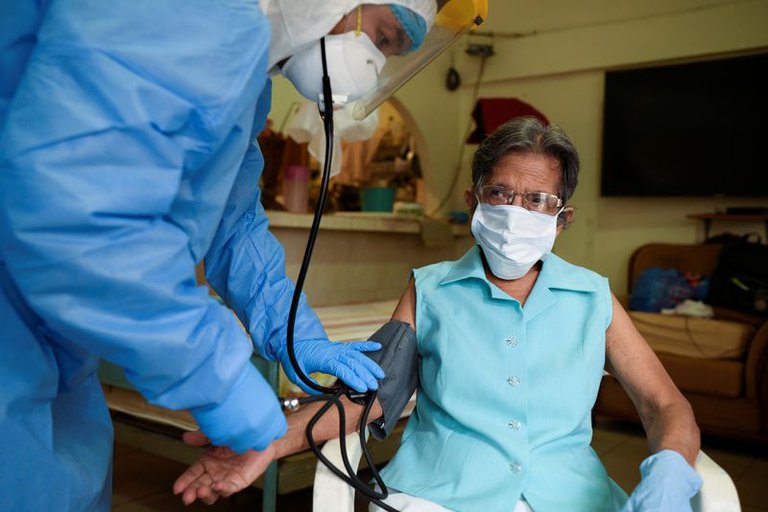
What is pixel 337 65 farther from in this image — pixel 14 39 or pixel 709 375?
pixel 709 375

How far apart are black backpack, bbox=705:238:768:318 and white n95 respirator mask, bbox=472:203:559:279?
278cm

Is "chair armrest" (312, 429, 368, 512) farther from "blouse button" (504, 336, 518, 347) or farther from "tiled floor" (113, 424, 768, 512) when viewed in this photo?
"tiled floor" (113, 424, 768, 512)

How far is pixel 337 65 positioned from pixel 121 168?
45 cm

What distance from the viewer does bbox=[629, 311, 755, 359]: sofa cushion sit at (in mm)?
3549

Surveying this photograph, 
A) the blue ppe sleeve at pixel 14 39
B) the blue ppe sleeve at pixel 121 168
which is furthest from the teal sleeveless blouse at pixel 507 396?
the blue ppe sleeve at pixel 14 39

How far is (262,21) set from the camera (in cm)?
83

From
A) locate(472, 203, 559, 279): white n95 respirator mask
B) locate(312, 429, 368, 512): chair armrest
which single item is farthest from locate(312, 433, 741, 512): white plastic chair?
locate(472, 203, 559, 279): white n95 respirator mask

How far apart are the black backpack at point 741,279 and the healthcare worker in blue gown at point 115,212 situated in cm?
352

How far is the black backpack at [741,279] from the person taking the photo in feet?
12.1

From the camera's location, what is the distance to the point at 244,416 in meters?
0.84

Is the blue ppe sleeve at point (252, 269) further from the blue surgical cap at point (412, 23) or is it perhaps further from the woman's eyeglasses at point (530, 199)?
the woman's eyeglasses at point (530, 199)

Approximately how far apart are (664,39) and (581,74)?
2.06ft

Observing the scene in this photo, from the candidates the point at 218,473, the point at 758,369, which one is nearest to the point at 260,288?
the point at 218,473

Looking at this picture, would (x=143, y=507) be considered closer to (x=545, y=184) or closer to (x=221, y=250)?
(x=221, y=250)
